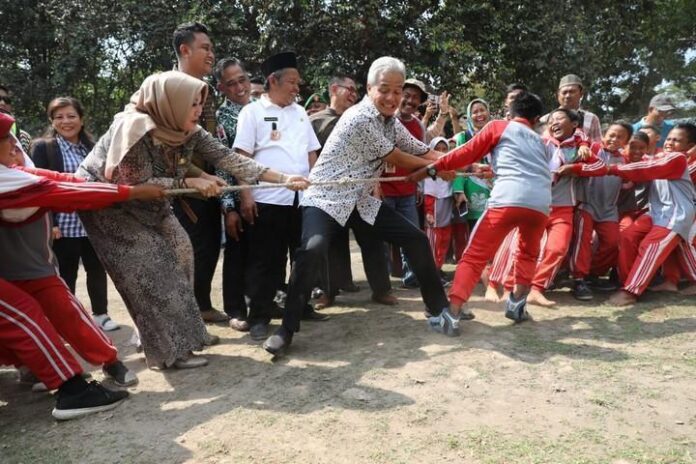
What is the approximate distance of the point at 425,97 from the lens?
518 cm

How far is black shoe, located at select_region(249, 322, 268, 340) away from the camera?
4.06m

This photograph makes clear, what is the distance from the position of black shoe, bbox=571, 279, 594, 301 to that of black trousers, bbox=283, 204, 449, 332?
1.68m

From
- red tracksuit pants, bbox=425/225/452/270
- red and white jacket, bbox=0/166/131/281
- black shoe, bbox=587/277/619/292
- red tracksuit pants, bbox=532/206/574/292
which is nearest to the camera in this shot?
red and white jacket, bbox=0/166/131/281

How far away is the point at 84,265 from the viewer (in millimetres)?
4660

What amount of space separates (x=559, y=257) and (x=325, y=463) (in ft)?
10.6

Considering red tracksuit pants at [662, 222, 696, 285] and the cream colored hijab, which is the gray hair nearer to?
the cream colored hijab

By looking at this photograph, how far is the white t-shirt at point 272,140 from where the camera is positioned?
4.14m

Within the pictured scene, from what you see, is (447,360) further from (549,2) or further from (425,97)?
(549,2)

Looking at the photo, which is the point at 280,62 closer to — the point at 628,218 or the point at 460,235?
the point at 460,235

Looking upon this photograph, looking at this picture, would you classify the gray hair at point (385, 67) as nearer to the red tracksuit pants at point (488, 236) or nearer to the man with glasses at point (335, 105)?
the red tracksuit pants at point (488, 236)

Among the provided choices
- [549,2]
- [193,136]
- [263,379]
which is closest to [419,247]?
[263,379]

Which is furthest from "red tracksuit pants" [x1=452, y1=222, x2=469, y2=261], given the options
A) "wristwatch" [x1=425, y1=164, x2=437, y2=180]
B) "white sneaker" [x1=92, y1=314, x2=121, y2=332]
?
"white sneaker" [x1=92, y1=314, x2=121, y2=332]

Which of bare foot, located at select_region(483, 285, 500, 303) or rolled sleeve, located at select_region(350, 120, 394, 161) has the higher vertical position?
rolled sleeve, located at select_region(350, 120, 394, 161)

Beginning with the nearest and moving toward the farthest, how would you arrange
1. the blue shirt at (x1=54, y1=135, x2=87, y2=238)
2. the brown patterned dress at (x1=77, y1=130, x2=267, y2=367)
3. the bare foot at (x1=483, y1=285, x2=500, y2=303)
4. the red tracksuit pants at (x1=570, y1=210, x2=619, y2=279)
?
1. the brown patterned dress at (x1=77, y1=130, x2=267, y2=367)
2. the blue shirt at (x1=54, y1=135, x2=87, y2=238)
3. the bare foot at (x1=483, y1=285, x2=500, y2=303)
4. the red tracksuit pants at (x1=570, y1=210, x2=619, y2=279)
